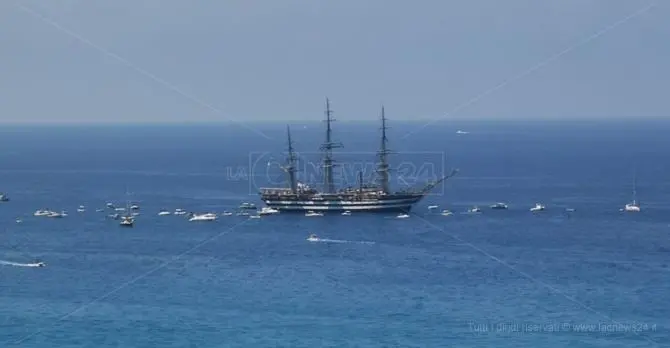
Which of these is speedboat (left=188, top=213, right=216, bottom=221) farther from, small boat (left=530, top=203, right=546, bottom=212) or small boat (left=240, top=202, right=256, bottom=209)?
small boat (left=530, top=203, right=546, bottom=212)

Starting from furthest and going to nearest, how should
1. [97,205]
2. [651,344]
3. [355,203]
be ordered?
[97,205]
[355,203]
[651,344]

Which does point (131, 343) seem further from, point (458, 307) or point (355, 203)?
Answer: point (355, 203)

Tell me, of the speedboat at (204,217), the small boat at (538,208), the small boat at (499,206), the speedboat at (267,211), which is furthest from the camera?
the small boat at (499,206)

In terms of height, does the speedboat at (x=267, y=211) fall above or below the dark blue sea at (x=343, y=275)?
above

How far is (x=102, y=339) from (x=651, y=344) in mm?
25069

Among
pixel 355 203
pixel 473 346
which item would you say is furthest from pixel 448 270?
pixel 355 203

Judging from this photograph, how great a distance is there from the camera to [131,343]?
A: 53625mm

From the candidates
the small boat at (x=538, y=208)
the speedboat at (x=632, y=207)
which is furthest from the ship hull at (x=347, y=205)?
the speedboat at (x=632, y=207)

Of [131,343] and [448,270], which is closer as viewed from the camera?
[131,343]

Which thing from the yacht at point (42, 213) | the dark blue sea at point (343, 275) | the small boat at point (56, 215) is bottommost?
the dark blue sea at point (343, 275)

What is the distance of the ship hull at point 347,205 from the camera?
100m

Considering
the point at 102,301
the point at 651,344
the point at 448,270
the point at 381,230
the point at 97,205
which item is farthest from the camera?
the point at 97,205

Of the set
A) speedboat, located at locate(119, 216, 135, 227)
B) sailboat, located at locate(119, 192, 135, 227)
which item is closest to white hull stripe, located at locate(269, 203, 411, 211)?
sailboat, located at locate(119, 192, 135, 227)

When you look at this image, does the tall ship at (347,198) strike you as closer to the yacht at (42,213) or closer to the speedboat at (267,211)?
the speedboat at (267,211)
